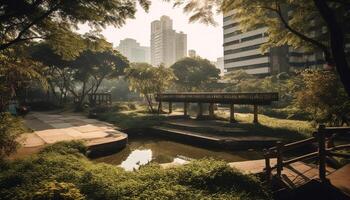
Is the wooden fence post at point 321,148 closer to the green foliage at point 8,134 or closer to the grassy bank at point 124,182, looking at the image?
the grassy bank at point 124,182

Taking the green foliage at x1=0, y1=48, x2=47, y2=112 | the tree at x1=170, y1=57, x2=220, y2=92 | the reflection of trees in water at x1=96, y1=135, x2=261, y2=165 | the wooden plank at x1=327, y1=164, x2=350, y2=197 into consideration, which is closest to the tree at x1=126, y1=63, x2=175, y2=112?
the reflection of trees in water at x1=96, y1=135, x2=261, y2=165

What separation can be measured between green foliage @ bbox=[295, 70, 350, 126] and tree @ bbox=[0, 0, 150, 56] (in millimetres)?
11843

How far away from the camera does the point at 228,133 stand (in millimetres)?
23328

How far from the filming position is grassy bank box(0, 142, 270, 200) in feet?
26.5

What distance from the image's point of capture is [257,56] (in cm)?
9875

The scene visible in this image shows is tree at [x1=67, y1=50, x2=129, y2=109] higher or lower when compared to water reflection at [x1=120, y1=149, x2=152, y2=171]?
higher

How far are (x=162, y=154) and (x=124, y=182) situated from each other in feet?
36.3

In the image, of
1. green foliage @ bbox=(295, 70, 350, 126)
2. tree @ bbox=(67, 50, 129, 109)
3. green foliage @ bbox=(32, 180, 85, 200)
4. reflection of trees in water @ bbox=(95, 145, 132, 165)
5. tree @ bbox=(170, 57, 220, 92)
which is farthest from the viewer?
tree @ bbox=(170, 57, 220, 92)

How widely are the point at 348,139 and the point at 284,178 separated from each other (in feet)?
42.6

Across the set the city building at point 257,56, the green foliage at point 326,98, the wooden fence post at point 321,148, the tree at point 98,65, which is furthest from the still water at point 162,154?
the city building at point 257,56

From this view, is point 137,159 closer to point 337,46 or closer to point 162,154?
point 162,154

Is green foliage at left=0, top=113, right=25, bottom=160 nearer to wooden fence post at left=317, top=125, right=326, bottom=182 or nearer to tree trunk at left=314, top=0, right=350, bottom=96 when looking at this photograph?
wooden fence post at left=317, top=125, right=326, bottom=182

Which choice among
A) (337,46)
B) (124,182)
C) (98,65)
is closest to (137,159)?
(124,182)

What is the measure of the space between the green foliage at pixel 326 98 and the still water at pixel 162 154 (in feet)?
15.1
